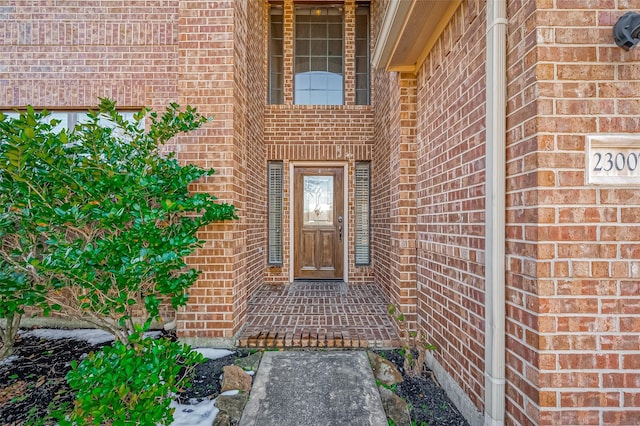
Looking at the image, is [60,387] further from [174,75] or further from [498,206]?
[498,206]

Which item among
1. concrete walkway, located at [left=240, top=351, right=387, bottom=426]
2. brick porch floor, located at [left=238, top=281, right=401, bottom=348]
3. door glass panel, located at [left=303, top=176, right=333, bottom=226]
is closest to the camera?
concrete walkway, located at [left=240, top=351, right=387, bottom=426]

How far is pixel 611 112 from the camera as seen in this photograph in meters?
1.32

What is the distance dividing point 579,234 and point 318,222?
13.6ft

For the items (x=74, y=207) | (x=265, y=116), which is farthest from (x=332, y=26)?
(x=74, y=207)

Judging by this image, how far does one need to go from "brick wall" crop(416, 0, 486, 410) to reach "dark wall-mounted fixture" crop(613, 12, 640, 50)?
1.88ft

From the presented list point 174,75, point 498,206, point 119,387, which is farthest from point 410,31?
point 119,387

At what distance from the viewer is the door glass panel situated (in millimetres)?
5309

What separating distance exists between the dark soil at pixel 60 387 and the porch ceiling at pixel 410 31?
8.91 feet

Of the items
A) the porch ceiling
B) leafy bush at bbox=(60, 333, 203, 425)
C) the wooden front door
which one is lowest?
leafy bush at bbox=(60, 333, 203, 425)

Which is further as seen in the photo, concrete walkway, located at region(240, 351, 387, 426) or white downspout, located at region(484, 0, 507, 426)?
concrete walkway, located at region(240, 351, 387, 426)

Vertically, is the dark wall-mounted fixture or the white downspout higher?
the dark wall-mounted fixture

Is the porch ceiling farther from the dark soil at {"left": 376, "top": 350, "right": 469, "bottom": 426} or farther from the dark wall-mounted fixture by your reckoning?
the dark soil at {"left": 376, "top": 350, "right": 469, "bottom": 426}

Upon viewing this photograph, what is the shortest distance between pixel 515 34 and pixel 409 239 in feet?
6.34

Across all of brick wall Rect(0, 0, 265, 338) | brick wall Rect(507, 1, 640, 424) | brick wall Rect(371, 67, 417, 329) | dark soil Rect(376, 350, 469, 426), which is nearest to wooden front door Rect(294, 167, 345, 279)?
brick wall Rect(0, 0, 265, 338)
